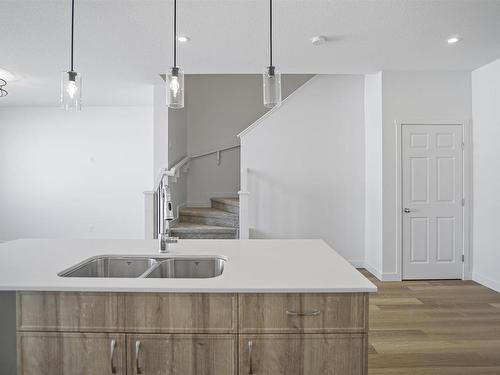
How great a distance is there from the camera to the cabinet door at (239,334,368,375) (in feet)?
4.97

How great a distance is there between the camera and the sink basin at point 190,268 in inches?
80.6

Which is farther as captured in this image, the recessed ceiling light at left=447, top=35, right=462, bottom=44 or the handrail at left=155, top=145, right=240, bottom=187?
the handrail at left=155, top=145, right=240, bottom=187

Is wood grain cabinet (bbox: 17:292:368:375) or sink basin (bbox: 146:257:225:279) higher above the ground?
sink basin (bbox: 146:257:225:279)

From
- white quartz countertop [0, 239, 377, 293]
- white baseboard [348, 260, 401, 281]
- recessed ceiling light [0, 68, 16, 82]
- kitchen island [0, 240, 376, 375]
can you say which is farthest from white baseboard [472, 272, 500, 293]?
recessed ceiling light [0, 68, 16, 82]

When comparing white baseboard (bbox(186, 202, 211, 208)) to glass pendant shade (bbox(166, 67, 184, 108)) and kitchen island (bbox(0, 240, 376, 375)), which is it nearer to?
glass pendant shade (bbox(166, 67, 184, 108))

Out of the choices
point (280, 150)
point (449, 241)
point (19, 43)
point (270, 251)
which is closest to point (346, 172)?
point (280, 150)

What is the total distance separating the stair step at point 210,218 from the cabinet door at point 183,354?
346cm

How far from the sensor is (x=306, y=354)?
1518mm

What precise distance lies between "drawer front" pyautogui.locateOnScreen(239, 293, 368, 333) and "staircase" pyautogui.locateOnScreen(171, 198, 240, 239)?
3.33 metres

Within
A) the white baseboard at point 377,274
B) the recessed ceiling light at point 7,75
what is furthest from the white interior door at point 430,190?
the recessed ceiling light at point 7,75

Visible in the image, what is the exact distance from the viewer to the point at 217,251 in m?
2.13

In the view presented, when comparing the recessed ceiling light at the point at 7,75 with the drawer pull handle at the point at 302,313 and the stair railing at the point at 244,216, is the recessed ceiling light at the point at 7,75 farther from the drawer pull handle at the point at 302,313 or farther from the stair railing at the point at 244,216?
the drawer pull handle at the point at 302,313

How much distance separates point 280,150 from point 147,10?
9.11 feet

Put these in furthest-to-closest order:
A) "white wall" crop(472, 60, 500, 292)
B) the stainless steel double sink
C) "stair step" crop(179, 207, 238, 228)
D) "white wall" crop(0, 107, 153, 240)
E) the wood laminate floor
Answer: "white wall" crop(0, 107, 153, 240) < "stair step" crop(179, 207, 238, 228) < "white wall" crop(472, 60, 500, 292) < the wood laminate floor < the stainless steel double sink
